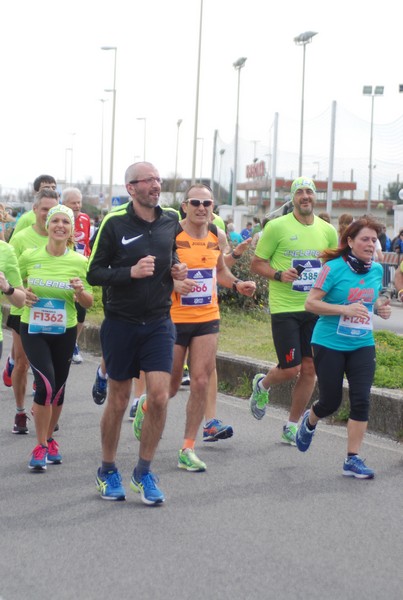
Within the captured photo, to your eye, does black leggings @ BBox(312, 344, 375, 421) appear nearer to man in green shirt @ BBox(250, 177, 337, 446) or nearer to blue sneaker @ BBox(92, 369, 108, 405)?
man in green shirt @ BBox(250, 177, 337, 446)

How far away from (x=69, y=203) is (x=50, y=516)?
5585 millimetres

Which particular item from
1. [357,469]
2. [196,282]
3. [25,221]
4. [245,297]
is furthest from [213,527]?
[245,297]

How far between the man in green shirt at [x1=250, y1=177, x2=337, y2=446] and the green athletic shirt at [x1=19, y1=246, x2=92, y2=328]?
163cm

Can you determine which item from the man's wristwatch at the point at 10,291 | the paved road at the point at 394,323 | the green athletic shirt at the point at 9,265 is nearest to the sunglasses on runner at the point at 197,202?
the green athletic shirt at the point at 9,265

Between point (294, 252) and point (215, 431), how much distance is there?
1514mm

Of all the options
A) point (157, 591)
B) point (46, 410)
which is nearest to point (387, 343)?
point (46, 410)

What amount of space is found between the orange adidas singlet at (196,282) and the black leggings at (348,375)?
33.8 inches

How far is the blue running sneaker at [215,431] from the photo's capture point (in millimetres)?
8633

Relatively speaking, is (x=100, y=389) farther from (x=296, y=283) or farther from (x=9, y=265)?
(x=9, y=265)

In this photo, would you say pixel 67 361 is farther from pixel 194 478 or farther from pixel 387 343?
pixel 387 343

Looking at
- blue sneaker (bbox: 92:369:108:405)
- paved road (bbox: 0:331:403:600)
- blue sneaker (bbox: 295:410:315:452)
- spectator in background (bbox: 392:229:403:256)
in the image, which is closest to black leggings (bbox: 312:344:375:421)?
blue sneaker (bbox: 295:410:315:452)

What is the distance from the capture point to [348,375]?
784 cm

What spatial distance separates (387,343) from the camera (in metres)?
13.2

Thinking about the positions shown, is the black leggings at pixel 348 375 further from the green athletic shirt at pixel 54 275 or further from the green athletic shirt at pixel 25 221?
the green athletic shirt at pixel 25 221
